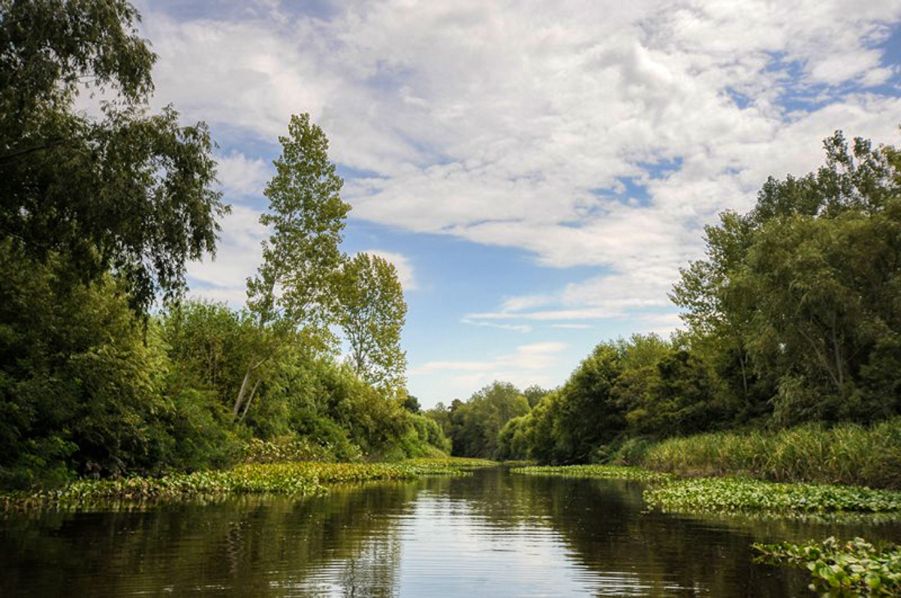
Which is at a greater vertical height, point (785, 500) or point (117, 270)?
point (117, 270)

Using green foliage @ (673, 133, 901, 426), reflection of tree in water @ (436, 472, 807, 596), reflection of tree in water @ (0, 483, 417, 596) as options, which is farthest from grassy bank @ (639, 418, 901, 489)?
reflection of tree in water @ (0, 483, 417, 596)

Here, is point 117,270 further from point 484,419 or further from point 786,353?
point 484,419

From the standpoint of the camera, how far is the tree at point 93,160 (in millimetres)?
12828

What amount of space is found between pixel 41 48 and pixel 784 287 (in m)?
34.7

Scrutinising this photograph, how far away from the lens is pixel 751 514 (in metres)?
17.2

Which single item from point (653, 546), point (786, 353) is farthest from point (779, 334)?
point (653, 546)

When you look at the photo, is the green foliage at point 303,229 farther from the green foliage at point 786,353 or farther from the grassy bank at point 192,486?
the green foliage at point 786,353

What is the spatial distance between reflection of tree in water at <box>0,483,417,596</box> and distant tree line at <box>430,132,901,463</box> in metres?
27.5

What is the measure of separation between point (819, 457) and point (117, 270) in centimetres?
2368

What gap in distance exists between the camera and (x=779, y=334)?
36625mm

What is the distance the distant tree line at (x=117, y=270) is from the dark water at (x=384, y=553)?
4581mm

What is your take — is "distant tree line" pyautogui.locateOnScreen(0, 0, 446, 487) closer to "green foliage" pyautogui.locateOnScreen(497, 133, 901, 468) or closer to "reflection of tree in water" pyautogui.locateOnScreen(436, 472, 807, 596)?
"reflection of tree in water" pyautogui.locateOnScreen(436, 472, 807, 596)

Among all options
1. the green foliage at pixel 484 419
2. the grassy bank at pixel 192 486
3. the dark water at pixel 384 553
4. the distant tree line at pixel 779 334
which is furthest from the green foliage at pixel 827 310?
the green foliage at pixel 484 419

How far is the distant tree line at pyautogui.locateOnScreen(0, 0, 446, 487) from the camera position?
43.3 ft
